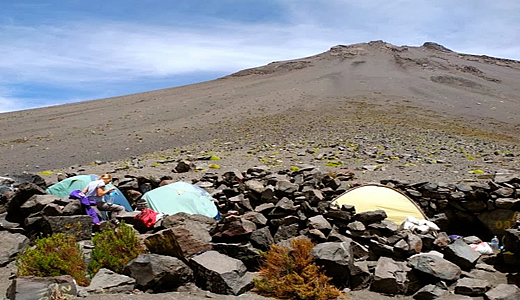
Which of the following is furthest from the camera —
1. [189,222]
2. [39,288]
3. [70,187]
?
[70,187]

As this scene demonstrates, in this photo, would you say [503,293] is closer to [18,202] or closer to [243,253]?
[243,253]

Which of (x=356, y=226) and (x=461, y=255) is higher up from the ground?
(x=356, y=226)

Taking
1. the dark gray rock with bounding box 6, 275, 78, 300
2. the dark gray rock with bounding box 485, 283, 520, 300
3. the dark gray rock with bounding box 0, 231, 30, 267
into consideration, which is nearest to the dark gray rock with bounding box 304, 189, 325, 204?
the dark gray rock with bounding box 485, 283, 520, 300

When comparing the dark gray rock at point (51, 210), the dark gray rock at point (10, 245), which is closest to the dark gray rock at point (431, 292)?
the dark gray rock at point (51, 210)

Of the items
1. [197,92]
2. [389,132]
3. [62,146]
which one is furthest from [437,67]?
[62,146]

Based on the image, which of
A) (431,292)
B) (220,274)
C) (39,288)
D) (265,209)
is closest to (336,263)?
(431,292)

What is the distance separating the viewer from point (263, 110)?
98.0 ft

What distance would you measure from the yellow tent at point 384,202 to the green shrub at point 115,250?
3.49 meters

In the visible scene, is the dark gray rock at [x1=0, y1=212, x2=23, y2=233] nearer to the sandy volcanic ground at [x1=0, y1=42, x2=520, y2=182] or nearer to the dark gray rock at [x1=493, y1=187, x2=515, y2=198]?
the sandy volcanic ground at [x1=0, y1=42, x2=520, y2=182]

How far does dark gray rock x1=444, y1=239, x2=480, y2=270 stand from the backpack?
14.7 feet

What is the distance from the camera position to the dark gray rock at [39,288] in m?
4.62

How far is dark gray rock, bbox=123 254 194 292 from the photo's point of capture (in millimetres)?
5402

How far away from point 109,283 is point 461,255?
4.72 meters

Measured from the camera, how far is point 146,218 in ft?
24.1
